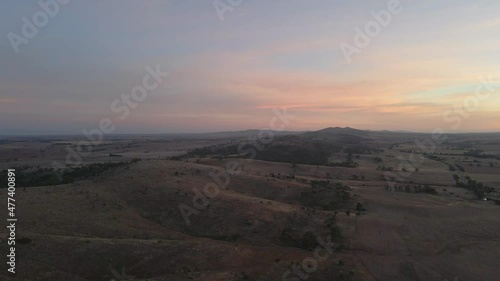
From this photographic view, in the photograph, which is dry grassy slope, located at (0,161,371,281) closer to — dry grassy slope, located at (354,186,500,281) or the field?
the field

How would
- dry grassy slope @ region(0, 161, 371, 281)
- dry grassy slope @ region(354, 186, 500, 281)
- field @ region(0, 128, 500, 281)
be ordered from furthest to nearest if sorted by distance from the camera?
1. dry grassy slope @ region(354, 186, 500, 281)
2. field @ region(0, 128, 500, 281)
3. dry grassy slope @ region(0, 161, 371, 281)

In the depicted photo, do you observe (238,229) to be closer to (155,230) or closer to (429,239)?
(155,230)

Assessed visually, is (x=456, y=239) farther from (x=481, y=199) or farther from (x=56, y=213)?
(x=56, y=213)

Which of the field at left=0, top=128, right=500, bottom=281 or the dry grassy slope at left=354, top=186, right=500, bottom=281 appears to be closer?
the field at left=0, top=128, right=500, bottom=281

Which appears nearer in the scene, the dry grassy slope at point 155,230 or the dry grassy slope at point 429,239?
the dry grassy slope at point 155,230

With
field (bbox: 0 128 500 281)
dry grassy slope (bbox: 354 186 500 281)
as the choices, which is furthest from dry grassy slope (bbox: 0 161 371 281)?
dry grassy slope (bbox: 354 186 500 281)

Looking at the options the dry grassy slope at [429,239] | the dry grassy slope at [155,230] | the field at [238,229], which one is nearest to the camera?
the dry grassy slope at [155,230]

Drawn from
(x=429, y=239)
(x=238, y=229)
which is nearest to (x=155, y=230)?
(x=238, y=229)

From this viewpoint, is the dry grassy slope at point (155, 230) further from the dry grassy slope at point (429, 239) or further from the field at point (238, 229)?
the dry grassy slope at point (429, 239)

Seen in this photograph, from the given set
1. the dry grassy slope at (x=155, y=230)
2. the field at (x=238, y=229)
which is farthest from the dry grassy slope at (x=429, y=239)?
the dry grassy slope at (x=155, y=230)
